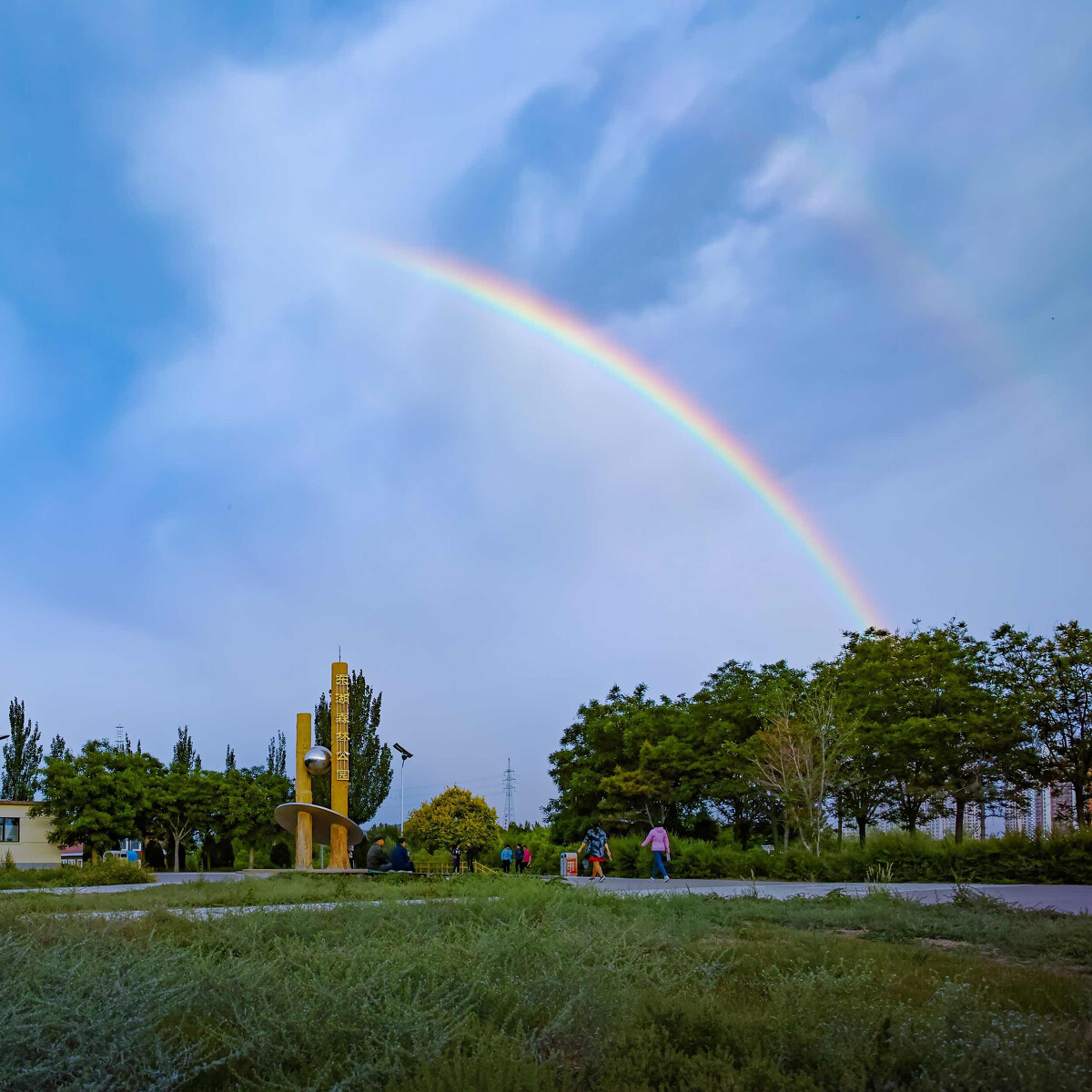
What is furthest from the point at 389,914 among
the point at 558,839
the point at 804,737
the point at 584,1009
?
the point at 558,839

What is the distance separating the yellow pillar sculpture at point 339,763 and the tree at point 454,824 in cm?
961

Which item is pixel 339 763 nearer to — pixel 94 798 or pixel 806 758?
pixel 806 758

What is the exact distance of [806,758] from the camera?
2523 centimetres

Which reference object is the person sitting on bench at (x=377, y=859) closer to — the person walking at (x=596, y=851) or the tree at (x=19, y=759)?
the person walking at (x=596, y=851)

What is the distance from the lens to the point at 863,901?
39.4ft

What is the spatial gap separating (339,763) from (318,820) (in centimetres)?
162

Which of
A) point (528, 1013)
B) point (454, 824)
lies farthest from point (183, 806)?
point (528, 1013)

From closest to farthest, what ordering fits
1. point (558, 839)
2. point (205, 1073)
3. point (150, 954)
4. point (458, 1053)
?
1. point (458, 1053)
2. point (205, 1073)
3. point (150, 954)
4. point (558, 839)

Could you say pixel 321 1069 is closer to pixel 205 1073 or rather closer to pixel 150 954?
pixel 205 1073

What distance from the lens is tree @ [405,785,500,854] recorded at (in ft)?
120

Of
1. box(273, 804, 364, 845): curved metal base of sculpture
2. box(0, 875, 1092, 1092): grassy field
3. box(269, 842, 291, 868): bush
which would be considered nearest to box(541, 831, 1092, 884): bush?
box(273, 804, 364, 845): curved metal base of sculpture

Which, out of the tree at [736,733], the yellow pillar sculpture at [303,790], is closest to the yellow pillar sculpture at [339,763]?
the yellow pillar sculpture at [303,790]

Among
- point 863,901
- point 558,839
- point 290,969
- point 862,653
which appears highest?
point 862,653

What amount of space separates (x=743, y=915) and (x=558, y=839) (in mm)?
30502
